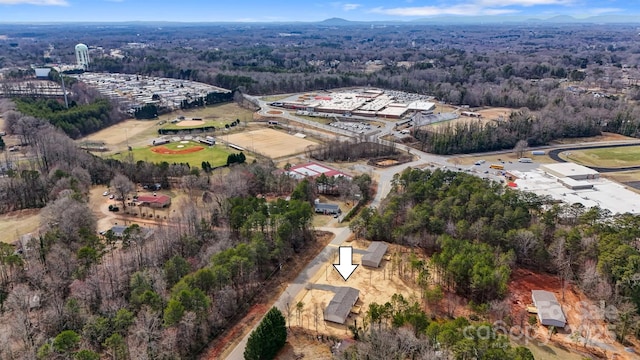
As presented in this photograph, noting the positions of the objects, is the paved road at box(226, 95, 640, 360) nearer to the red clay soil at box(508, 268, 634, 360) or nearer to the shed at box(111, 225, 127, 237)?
the red clay soil at box(508, 268, 634, 360)

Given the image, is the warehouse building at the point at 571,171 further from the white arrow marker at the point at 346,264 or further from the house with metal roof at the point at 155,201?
the house with metal roof at the point at 155,201

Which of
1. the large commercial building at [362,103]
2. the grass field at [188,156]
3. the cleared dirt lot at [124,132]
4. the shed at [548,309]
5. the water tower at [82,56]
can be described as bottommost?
the shed at [548,309]

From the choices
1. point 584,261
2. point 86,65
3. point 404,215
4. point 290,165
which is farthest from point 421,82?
point 86,65

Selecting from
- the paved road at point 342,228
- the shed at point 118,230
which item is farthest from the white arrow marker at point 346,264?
the shed at point 118,230

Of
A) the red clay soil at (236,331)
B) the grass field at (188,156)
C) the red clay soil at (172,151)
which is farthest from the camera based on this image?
the red clay soil at (172,151)

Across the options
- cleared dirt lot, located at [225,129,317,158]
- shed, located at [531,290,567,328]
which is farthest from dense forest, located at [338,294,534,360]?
cleared dirt lot, located at [225,129,317,158]

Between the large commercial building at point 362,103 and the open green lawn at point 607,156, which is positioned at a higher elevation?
the large commercial building at point 362,103

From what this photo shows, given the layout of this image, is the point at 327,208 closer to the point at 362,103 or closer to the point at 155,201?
the point at 155,201

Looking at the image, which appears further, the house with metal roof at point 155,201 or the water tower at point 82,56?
the water tower at point 82,56
